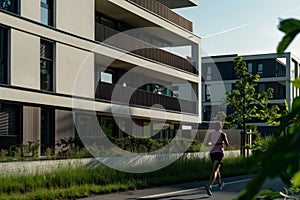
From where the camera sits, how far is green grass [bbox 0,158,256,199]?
13625 mm

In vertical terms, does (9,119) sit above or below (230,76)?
below

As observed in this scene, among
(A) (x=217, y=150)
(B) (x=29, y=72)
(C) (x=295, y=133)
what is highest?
(B) (x=29, y=72)

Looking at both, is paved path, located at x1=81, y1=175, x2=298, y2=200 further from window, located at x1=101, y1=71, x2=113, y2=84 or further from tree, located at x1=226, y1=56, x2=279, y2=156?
window, located at x1=101, y1=71, x2=113, y2=84

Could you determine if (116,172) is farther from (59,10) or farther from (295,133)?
(295,133)

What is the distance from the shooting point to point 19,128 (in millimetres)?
21469

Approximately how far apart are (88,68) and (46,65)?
10.0 feet

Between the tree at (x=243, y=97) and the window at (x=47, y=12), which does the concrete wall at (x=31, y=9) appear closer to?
the window at (x=47, y=12)

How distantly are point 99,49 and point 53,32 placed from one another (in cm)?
409

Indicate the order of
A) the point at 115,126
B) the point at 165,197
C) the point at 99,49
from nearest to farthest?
the point at 165,197, the point at 99,49, the point at 115,126

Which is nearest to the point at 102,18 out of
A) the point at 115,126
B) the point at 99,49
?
the point at 99,49

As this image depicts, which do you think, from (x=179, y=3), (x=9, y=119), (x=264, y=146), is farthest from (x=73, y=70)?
(x=264, y=146)

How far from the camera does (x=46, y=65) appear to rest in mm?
23203

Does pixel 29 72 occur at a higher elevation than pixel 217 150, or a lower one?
higher

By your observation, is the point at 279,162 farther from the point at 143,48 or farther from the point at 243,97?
the point at 143,48
